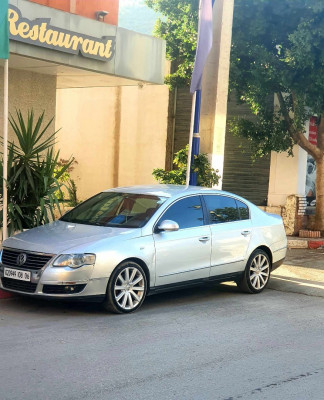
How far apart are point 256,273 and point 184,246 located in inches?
67.7

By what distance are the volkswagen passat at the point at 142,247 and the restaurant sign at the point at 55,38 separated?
→ 3.33 meters

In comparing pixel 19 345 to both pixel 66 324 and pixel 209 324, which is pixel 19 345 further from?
pixel 209 324

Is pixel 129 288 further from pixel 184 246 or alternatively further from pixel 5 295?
pixel 5 295

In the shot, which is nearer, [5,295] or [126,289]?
[126,289]

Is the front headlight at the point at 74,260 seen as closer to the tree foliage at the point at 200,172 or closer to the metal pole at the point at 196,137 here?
the metal pole at the point at 196,137

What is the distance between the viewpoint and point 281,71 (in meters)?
16.9

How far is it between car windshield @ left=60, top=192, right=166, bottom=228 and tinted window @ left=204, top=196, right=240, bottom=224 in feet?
2.61

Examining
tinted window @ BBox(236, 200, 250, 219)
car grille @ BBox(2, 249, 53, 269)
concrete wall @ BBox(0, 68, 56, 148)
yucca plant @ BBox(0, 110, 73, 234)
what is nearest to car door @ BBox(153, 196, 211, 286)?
tinted window @ BBox(236, 200, 250, 219)

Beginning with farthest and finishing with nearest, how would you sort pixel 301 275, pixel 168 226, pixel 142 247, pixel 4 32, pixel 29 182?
pixel 301 275
pixel 29 182
pixel 4 32
pixel 168 226
pixel 142 247

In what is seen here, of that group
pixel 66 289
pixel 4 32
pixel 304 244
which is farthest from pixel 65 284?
pixel 304 244

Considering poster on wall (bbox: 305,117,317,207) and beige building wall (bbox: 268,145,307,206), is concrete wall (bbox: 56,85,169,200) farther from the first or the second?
poster on wall (bbox: 305,117,317,207)

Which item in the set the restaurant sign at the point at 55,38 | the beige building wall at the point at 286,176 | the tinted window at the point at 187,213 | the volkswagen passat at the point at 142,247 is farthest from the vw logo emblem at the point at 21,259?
the beige building wall at the point at 286,176

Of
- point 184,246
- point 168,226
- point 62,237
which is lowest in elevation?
point 184,246

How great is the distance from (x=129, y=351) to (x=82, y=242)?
1.93 meters
